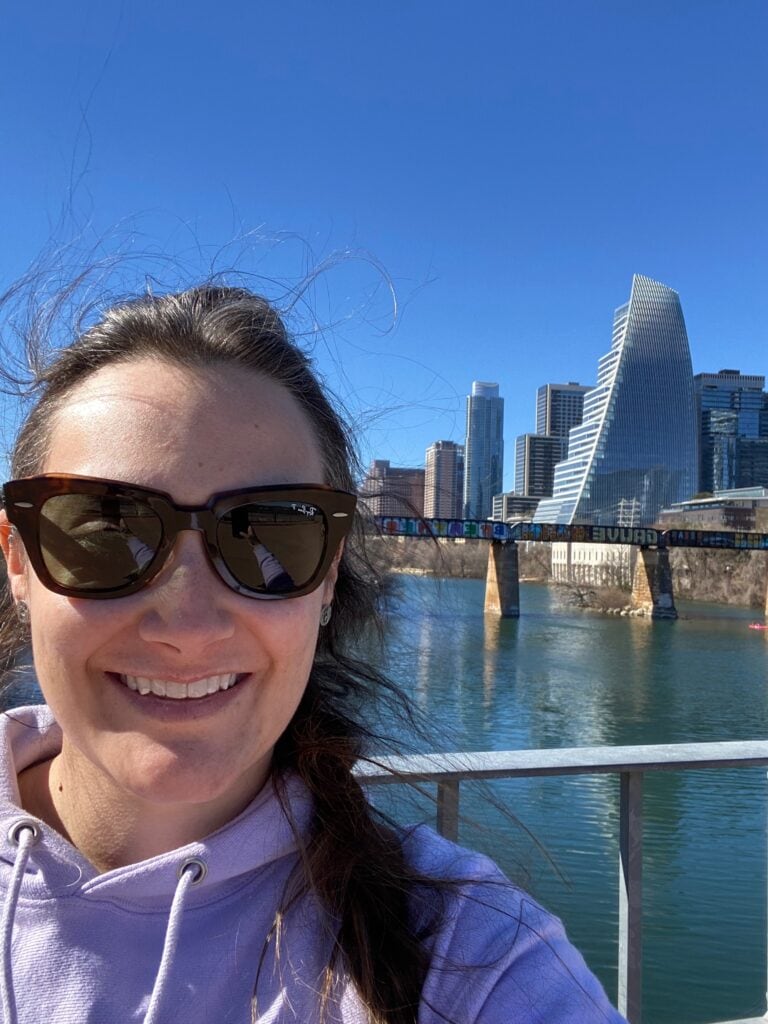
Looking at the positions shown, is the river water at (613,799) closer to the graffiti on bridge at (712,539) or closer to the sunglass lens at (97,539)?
the sunglass lens at (97,539)

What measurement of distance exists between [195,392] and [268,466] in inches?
4.9

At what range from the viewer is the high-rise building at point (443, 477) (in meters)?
1.93

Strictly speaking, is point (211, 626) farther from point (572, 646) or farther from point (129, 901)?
point (572, 646)

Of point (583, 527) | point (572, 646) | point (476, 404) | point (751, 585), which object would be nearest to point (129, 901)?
point (476, 404)

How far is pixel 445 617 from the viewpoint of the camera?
7.32ft

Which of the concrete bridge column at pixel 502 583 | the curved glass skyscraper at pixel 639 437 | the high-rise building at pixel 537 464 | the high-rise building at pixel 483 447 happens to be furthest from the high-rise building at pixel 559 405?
the high-rise building at pixel 483 447

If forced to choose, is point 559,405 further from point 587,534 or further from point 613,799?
point 613,799

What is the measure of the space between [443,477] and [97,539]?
3.84 feet

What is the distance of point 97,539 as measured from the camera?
98 cm

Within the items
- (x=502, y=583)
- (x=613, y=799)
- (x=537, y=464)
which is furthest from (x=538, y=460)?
(x=613, y=799)

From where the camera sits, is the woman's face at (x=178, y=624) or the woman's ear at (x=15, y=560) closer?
the woman's face at (x=178, y=624)

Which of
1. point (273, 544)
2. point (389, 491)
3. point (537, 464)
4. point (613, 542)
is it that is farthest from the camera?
point (537, 464)

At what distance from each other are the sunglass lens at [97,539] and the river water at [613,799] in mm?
776

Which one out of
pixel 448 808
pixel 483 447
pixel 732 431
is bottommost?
pixel 448 808
